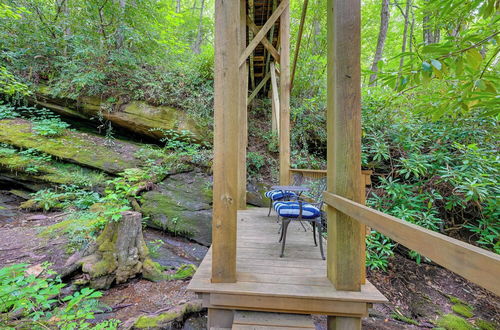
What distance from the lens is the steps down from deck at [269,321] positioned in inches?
62.4

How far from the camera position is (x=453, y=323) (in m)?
2.93

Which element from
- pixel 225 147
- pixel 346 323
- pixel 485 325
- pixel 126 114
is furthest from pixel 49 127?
pixel 485 325

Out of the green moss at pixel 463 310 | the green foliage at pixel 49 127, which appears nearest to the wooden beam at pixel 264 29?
the green moss at pixel 463 310

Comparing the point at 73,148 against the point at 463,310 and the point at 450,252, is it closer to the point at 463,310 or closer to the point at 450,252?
the point at 450,252

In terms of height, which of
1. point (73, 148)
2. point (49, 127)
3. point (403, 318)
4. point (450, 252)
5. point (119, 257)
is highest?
point (49, 127)

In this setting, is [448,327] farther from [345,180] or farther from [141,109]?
[141,109]

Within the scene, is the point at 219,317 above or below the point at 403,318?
above

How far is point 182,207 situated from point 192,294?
1.94 m

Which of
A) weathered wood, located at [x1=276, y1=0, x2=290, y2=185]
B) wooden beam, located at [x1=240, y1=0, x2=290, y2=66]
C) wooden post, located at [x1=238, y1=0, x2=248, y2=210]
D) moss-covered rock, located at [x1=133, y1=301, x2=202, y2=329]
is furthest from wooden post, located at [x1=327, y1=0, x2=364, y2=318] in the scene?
weathered wood, located at [x1=276, y1=0, x2=290, y2=185]

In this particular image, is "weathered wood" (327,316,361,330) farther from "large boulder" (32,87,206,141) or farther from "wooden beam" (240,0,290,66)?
"large boulder" (32,87,206,141)

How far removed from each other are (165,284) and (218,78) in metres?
2.92

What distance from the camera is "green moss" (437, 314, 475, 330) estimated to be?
287cm

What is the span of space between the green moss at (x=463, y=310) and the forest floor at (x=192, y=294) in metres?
0.04

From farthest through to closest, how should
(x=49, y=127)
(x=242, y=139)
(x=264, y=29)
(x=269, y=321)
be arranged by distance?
(x=49, y=127), (x=242, y=139), (x=264, y=29), (x=269, y=321)
